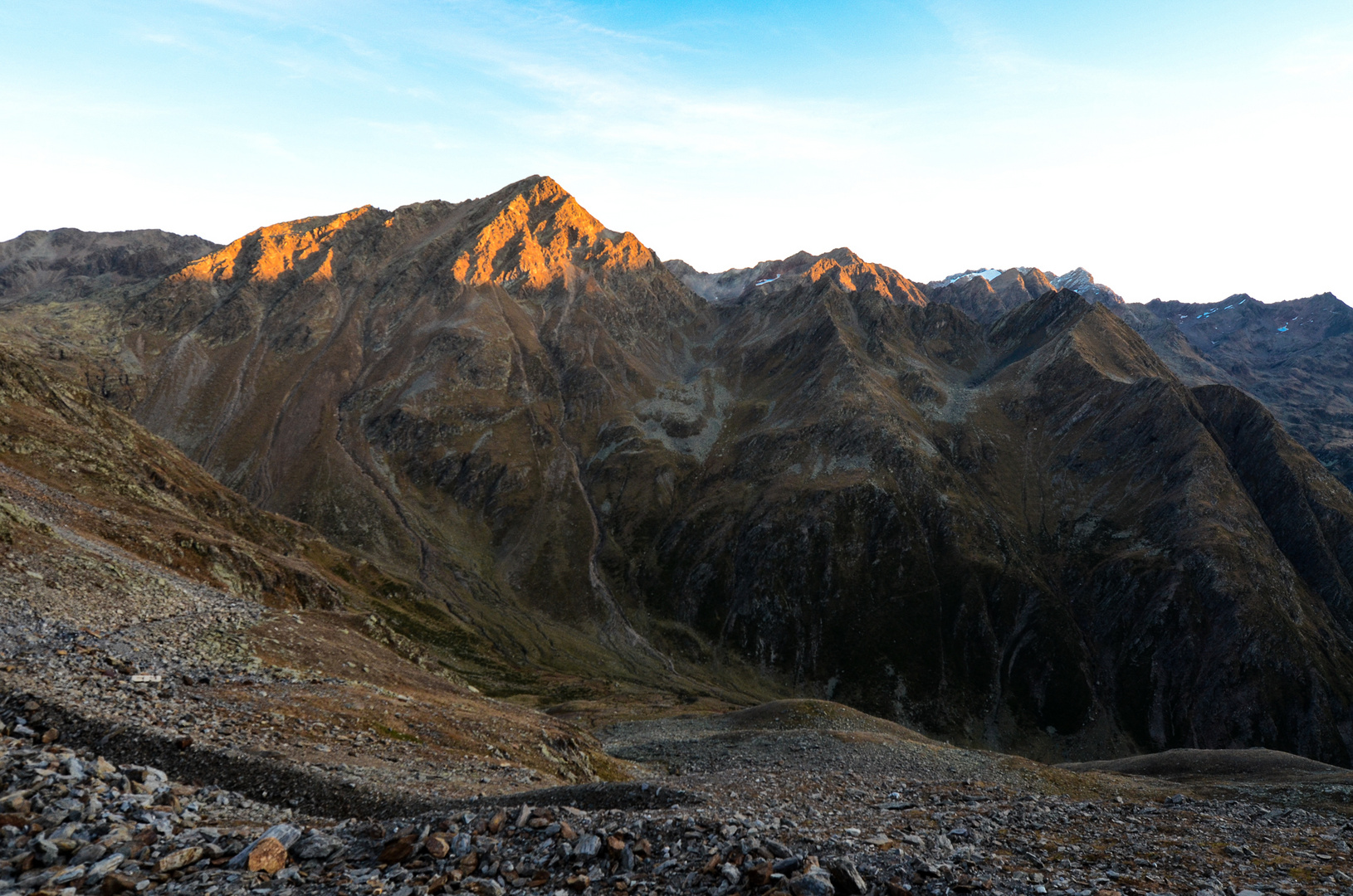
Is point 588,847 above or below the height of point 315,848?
above

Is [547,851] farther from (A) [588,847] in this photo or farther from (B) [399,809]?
(B) [399,809]

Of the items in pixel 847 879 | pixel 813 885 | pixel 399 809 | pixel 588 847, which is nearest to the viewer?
pixel 813 885

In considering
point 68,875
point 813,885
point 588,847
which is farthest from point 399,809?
point 813,885

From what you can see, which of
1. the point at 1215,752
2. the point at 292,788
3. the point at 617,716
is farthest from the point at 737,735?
the point at 292,788

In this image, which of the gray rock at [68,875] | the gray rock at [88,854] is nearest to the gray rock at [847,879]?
the gray rock at [68,875]

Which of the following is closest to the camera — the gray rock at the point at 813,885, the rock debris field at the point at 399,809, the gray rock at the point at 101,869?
the gray rock at the point at 101,869

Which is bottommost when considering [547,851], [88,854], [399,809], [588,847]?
[399,809]

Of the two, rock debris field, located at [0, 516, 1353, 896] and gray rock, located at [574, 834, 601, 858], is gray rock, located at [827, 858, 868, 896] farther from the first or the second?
gray rock, located at [574, 834, 601, 858]

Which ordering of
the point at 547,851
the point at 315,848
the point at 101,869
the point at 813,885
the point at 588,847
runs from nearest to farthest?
1. the point at 101,869
2. the point at 813,885
3. the point at 315,848
4. the point at 588,847
5. the point at 547,851

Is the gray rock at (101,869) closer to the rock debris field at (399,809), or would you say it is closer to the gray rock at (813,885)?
the rock debris field at (399,809)

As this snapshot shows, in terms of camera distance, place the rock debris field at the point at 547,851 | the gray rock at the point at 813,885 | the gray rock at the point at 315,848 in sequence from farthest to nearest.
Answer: the gray rock at the point at 315,848 < the rock debris field at the point at 547,851 < the gray rock at the point at 813,885

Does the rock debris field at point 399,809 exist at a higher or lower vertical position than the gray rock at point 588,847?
lower

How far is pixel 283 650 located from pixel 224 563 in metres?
38.4

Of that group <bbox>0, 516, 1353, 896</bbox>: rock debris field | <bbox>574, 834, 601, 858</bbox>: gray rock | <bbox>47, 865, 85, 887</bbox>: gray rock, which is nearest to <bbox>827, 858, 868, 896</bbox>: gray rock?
<bbox>0, 516, 1353, 896</bbox>: rock debris field
